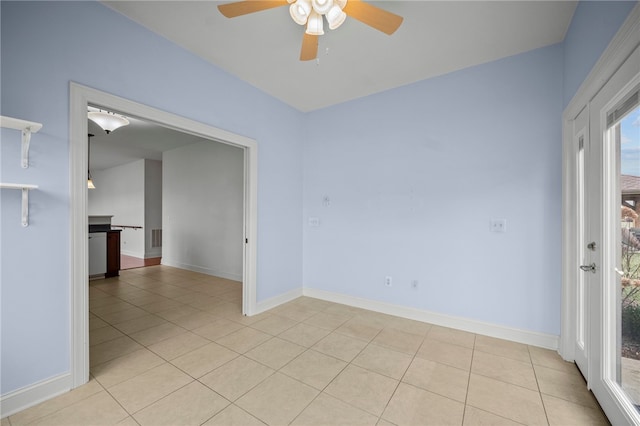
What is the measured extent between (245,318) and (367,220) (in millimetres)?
2002

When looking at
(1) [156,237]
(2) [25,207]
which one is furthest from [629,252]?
(1) [156,237]

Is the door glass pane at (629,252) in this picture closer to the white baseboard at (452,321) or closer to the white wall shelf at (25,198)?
the white baseboard at (452,321)

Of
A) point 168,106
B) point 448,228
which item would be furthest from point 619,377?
point 168,106

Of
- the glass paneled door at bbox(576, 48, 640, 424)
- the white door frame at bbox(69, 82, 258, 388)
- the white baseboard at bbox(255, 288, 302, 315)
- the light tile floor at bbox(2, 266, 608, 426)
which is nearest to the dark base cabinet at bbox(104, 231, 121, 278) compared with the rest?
the light tile floor at bbox(2, 266, 608, 426)

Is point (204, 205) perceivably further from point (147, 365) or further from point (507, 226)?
point (507, 226)

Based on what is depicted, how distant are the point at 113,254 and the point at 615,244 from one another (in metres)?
6.96

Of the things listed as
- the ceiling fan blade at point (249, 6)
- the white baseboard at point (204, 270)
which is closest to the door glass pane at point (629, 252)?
the ceiling fan blade at point (249, 6)

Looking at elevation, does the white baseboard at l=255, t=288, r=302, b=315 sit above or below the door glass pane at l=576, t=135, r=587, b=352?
below

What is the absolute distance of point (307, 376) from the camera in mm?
2092

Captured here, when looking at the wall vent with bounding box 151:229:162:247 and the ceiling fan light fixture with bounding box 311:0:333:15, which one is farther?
the wall vent with bounding box 151:229:162:247

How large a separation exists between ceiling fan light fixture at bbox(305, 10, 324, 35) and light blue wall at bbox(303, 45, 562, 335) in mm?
1848

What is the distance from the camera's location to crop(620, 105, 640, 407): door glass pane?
139 cm

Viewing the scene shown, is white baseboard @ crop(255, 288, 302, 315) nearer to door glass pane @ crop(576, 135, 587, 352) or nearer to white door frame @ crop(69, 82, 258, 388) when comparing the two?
white door frame @ crop(69, 82, 258, 388)

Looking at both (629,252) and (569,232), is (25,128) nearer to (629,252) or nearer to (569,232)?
(629,252)
